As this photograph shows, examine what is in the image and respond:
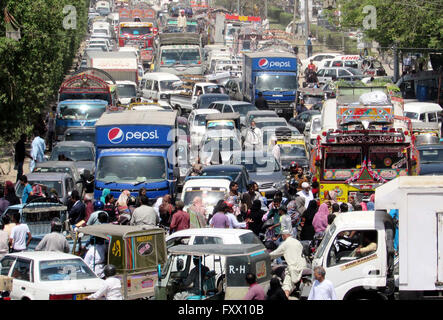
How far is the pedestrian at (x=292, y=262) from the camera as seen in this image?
52.4 feet

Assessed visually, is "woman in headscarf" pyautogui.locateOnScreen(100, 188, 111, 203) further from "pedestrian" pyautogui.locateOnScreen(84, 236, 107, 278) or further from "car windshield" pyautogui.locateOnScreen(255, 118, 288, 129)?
"car windshield" pyautogui.locateOnScreen(255, 118, 288, 129)

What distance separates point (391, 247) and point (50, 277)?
17.7 feet

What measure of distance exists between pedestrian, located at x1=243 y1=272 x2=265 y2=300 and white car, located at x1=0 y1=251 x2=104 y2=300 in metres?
2.79

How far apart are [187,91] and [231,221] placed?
28.8 meters

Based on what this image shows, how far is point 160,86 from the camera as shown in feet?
155

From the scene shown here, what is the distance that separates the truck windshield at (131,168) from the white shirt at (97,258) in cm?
685

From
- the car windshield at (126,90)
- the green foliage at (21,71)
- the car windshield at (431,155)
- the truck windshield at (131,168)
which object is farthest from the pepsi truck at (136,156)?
the car windshield at (126,90)

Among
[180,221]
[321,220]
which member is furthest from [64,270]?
[321,220]

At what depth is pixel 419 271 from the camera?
12969mm

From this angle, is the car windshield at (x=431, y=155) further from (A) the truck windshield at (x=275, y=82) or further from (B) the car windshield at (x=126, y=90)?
(B) the car windshield at (x=126, y=90)

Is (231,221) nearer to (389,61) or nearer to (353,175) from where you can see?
(353,175)

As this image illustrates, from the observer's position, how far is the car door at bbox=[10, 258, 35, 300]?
14.7 meters

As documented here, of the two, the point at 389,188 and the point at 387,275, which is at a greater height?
the point at 389,188

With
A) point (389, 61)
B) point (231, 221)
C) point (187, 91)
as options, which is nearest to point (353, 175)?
point (231, 221)
